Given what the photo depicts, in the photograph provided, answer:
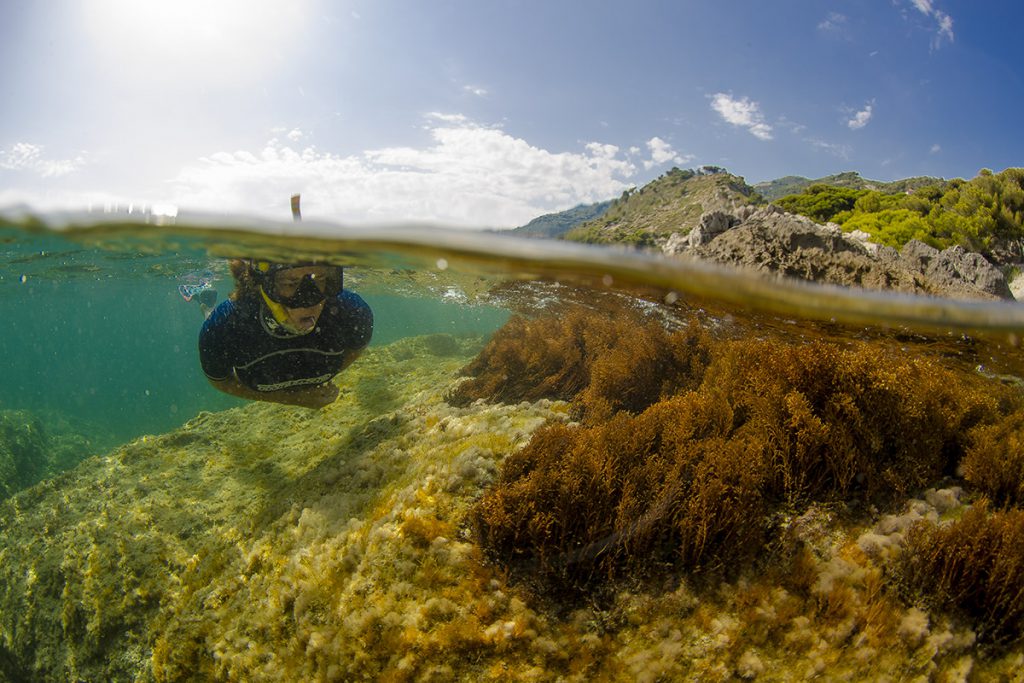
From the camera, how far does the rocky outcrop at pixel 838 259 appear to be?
5.88 m

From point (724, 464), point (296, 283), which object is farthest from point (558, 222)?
point (724, 464)

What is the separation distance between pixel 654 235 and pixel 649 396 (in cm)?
318

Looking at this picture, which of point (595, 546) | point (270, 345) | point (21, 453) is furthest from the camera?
point (21, 453)

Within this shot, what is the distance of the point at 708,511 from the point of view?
4.05 m

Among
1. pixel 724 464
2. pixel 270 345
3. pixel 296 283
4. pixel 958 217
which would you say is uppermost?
pixel 958 217

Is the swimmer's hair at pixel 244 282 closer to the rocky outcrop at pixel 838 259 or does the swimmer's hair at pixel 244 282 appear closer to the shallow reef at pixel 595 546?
the shallow reef at pixel 595 546

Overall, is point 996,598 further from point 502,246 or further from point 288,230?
point 288,230

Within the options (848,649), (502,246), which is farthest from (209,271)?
(848,649)

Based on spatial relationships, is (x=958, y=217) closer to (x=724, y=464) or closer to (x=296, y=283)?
(x=724, y=464)

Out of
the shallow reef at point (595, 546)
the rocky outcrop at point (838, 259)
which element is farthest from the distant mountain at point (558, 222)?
the shallow reef at point (595, 546)

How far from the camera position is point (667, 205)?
1151 cm

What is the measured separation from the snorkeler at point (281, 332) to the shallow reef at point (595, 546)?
1609 mm

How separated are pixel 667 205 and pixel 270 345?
9910 millimetres

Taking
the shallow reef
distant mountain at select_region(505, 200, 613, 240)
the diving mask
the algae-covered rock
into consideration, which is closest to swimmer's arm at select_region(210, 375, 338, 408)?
the shallow reef
